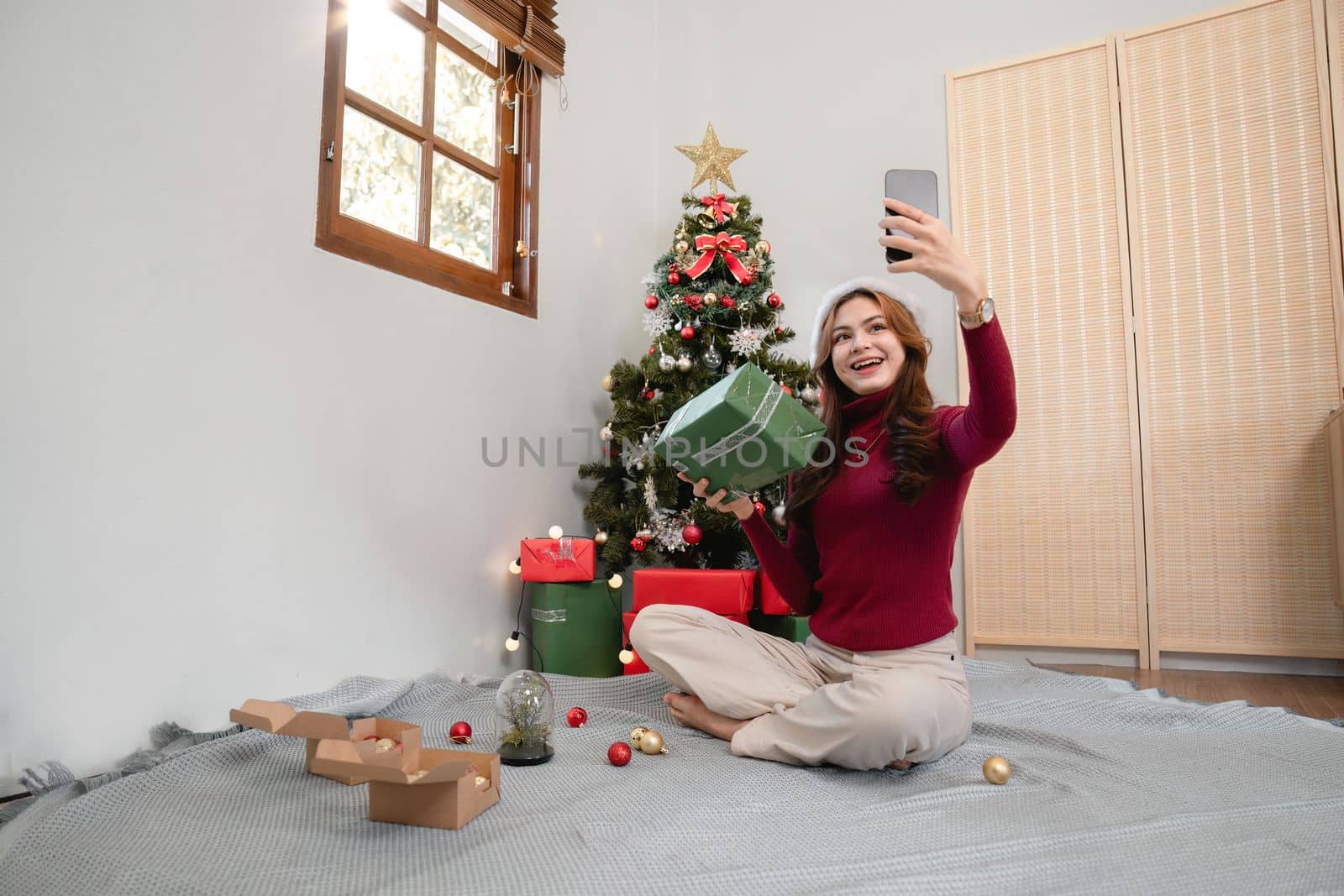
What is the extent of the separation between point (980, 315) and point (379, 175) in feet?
5.23

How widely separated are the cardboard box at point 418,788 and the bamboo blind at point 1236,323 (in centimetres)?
239

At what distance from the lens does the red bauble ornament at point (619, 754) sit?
1397mm

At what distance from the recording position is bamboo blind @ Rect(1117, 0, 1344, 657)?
2.55 metres

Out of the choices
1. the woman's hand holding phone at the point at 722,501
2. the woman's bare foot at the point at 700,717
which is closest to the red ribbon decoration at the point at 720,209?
the woman's hand holding phone at the point at 722,501

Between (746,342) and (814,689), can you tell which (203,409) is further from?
(746,342)

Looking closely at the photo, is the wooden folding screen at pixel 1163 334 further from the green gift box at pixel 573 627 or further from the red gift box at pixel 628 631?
the green gift box at pixel 573 627

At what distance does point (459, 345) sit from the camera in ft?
7.50

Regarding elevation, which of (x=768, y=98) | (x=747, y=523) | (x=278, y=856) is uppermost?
(x=768, y=98)

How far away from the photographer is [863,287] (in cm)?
162

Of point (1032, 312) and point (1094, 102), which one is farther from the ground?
point (1094, 102)

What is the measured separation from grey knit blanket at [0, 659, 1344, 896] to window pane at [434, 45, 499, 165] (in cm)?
169

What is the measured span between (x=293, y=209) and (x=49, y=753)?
3.81 feet

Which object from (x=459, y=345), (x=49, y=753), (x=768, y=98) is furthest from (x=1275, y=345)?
(x=49, y=753)

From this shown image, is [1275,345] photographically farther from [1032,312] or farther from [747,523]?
[747,523]
